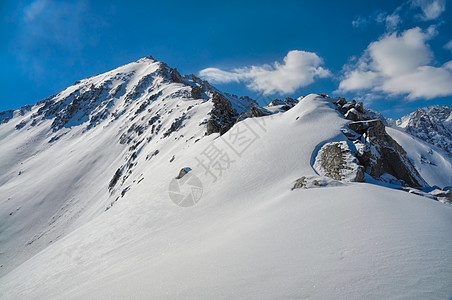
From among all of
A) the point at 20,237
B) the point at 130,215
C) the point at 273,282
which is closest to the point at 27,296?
the point at 130,215

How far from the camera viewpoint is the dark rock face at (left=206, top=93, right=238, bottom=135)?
2383 centimetres

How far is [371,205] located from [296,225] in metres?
2.29

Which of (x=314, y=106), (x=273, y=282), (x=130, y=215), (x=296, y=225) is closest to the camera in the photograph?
(x=273, y=282)

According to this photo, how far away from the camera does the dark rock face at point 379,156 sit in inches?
422

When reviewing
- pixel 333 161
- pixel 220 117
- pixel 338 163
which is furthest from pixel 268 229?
pixel 220 117

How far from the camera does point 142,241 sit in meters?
9.20

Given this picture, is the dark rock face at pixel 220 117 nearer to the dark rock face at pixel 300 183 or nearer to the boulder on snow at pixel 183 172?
the boulder on snow at pixel 183 172

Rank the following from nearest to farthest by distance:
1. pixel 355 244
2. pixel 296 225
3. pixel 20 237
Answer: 1. pixel 355 244
2. pixel 296 225
3. pixel 20 237

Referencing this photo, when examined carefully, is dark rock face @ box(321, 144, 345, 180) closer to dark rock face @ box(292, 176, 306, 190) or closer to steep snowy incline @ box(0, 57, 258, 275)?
dark rock face @ box(292, 176, 306, 190)

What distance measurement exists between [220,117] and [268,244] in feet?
81.3

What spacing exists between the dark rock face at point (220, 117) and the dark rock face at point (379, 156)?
12988 mm

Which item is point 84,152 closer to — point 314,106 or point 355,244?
point 314,106

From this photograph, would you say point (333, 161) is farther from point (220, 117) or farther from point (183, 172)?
point (220, 117)

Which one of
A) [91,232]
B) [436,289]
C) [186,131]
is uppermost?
[186,131]
